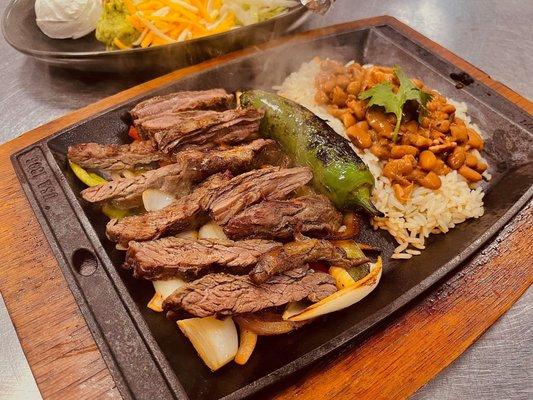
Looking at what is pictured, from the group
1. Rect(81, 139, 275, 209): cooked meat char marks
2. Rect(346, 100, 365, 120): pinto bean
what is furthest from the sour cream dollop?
Rect(346, 100, 365, 120): pinto bean

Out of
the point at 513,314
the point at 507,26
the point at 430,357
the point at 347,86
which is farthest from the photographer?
the point at 507,26

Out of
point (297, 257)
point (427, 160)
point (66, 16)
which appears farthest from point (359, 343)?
point (66, 16)

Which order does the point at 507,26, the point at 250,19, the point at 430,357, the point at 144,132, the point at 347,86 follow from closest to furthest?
the point at 430,357
the point at 144,132
the point at 347,86
the point at 250,19
the point at 507,26

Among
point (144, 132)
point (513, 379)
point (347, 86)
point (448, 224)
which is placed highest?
point (347, 86)

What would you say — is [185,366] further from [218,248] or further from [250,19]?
[250,19]

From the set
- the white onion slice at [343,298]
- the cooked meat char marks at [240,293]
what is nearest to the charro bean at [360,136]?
the white onion slice at [343,298]

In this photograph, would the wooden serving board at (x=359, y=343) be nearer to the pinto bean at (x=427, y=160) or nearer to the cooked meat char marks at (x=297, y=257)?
the cooked meat char marks at (x=297, y=257)

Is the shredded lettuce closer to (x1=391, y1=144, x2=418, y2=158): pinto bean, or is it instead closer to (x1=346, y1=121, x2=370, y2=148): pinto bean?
(x1=346, y1=121, x2=370, y2=148): pinto bean

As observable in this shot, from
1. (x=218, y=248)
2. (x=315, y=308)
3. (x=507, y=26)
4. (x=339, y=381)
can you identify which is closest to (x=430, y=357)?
(x=339, y=381)
